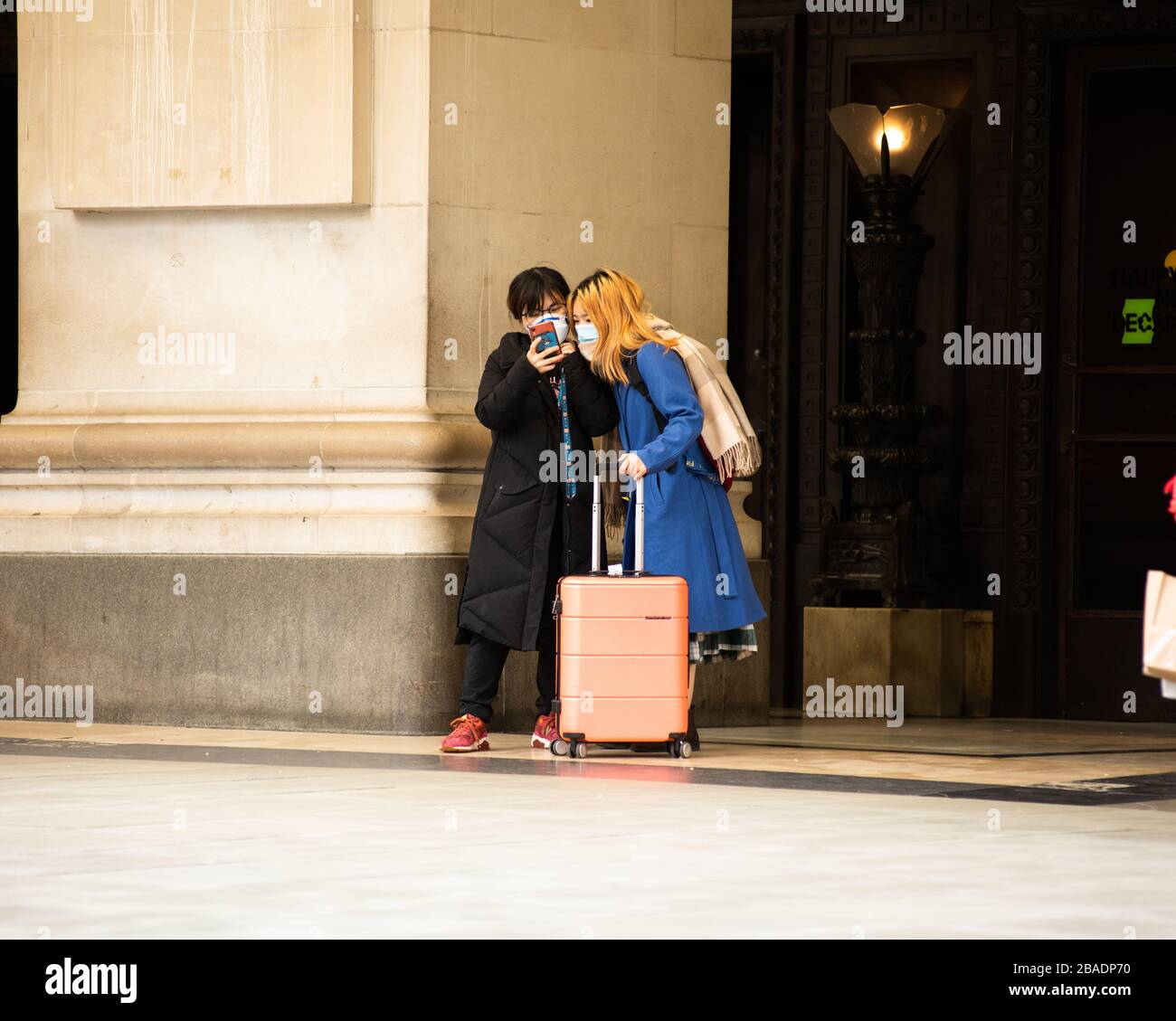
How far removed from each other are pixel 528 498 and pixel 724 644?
1012mm

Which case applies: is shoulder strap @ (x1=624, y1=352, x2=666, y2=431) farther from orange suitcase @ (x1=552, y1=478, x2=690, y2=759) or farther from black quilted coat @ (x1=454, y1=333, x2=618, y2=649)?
orange suitcase @ (x1=552, y1=478, x2=690, y2=759)

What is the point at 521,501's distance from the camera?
1017cm

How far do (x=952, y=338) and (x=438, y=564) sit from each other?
4.95 m

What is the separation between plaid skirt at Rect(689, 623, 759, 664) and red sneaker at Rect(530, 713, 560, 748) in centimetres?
63

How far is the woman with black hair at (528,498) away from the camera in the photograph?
32.9 ft

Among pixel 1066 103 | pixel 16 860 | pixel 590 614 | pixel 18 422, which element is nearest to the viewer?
pixel 16 860

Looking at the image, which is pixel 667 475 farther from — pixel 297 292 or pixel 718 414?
pixel 297 292

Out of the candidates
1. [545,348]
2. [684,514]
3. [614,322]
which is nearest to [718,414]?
[684,514]

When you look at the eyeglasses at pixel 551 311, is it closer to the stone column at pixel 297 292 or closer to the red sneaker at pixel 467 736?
the stone column at pixel 297 292

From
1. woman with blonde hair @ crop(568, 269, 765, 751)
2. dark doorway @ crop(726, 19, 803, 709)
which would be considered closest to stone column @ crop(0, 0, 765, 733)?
woman with blonde hair @ crop(568, 269, 765, 751)

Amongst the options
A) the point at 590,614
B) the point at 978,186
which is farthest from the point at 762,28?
the point at 590,614

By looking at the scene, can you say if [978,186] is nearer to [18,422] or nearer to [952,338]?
[952,338]

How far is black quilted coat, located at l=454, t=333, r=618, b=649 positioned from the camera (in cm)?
1004

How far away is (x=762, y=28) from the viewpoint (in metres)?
15.2
